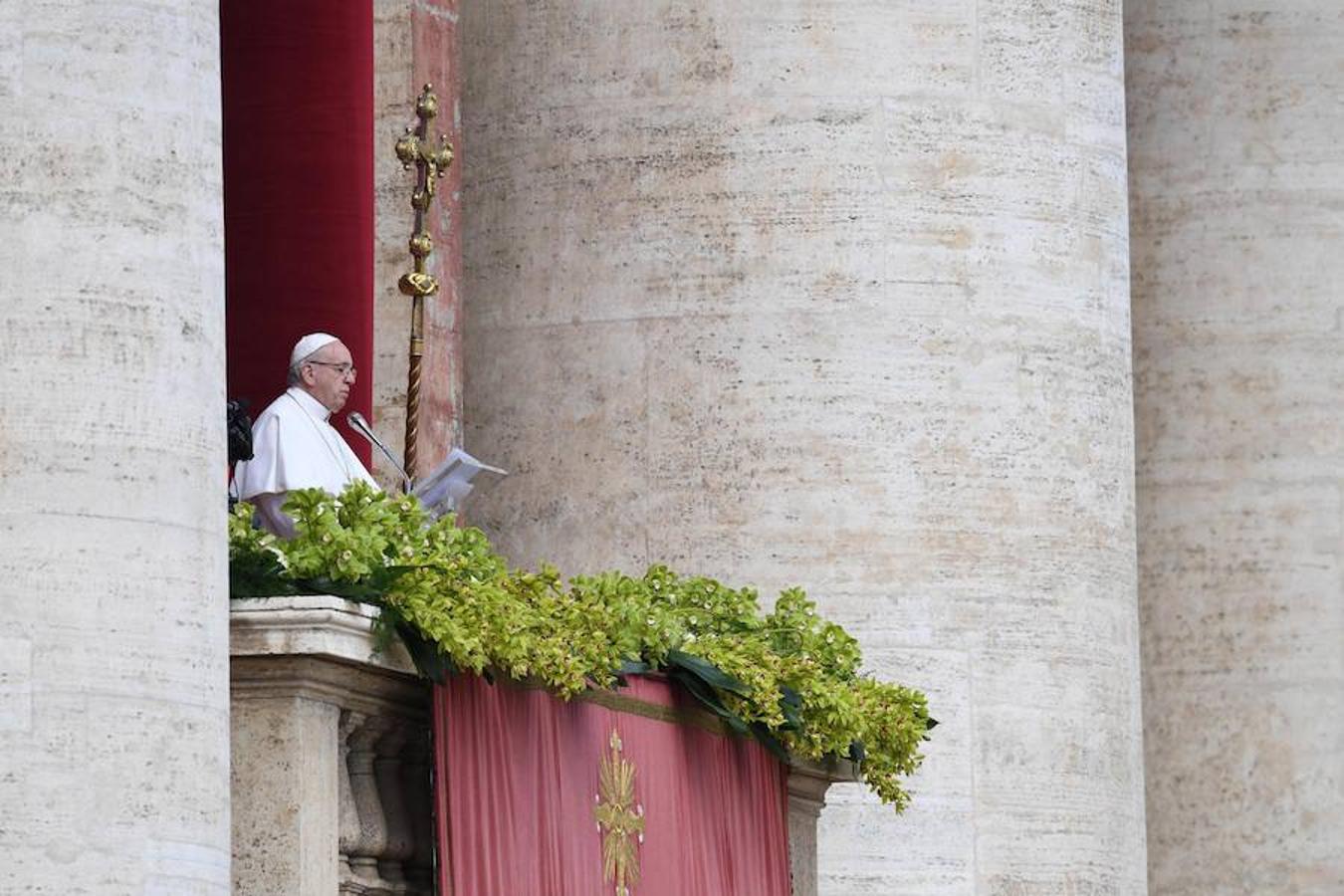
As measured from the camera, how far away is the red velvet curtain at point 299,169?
54.6ft

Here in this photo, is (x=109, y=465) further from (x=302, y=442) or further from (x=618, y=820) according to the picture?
(x=302, y=442)

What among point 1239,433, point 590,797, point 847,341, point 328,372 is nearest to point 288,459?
point 328,372

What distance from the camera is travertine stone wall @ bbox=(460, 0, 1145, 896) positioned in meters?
16.9

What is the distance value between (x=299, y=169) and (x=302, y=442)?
3406 millimetres

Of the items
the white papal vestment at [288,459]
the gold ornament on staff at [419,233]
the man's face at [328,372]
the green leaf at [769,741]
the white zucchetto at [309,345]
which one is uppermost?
the gold ornament on staff at [419,233]

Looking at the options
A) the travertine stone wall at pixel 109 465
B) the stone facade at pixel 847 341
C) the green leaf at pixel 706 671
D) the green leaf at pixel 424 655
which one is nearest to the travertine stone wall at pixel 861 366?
the stone facade at pixel 847 341

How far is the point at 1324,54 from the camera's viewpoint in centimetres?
2034

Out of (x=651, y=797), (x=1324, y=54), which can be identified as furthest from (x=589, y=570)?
(x=1324, y=54)

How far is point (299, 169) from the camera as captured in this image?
16781 millimetres

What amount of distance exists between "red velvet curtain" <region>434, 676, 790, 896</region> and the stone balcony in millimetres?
231

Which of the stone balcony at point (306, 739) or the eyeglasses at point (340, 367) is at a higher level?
the eyeglasses at point (340, 367)

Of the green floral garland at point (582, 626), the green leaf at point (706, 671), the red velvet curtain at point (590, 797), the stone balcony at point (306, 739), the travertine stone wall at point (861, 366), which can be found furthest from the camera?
the travertine stone wall at point (861, 366)

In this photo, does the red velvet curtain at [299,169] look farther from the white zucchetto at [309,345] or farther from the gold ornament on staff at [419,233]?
the white zucchetto at [309,345]

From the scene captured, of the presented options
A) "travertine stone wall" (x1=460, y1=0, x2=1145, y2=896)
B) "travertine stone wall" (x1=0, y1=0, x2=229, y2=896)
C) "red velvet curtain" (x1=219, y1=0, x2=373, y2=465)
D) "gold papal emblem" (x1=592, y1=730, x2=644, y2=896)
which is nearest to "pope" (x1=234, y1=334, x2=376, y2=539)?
"gold papal emblem" (x1=592, y1=730, x2=644, y2=896)
